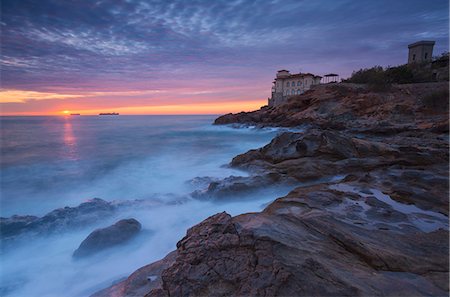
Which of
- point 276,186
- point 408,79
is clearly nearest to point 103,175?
point 276,186

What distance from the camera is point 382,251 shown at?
3021 mm

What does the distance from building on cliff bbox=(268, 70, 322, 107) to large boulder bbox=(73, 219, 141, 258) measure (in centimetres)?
4566

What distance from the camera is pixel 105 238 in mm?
5586

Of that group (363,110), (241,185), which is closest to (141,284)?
(241,185)

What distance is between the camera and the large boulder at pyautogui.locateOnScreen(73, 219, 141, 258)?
17.9 feet

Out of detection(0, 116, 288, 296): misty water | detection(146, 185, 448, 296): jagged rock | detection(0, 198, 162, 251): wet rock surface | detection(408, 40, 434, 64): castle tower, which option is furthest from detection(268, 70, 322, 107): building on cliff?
detection(146, 185, 448, 296): jagged rock

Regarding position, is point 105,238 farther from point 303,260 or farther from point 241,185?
point 303,260

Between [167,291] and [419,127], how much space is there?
1933 centimetres

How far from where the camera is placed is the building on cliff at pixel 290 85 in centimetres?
4831

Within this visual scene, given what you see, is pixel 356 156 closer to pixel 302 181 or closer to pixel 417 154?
pixel 417 154

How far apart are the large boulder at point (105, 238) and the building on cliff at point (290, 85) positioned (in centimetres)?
4566

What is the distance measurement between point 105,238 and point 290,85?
50095 mm

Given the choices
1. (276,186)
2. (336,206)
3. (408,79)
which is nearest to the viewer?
(336,206)

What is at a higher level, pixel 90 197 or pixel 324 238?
pixel 324 238
